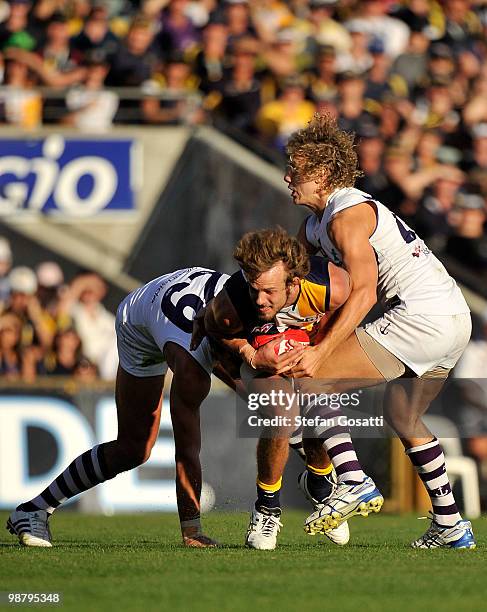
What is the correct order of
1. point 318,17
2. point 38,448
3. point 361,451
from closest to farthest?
1. point 361,451
2. point 38,448
3. point 318,17

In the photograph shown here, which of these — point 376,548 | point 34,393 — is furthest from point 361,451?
point 34,393

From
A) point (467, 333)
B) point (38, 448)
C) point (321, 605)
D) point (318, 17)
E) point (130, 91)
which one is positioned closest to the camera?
point (321, 605)

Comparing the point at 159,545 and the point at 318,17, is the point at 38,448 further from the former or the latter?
the point at 318,17

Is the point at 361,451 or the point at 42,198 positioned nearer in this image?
the point at 361,451

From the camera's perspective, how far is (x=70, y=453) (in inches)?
490

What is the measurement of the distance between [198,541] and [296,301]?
1.59m

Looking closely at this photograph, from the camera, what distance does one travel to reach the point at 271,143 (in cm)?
1603

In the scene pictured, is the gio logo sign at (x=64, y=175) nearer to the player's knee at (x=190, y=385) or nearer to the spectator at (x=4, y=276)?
the spectator at (x=4, y=276)

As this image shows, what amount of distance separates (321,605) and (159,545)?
2766 mm

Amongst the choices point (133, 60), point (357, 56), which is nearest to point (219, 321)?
point (133, 60)

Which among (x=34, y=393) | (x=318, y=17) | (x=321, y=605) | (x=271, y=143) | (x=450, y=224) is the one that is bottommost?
(x=321, y=605)

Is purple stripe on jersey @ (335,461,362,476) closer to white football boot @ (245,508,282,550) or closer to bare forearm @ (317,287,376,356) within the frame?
white football boot @ (245,508,282,550)

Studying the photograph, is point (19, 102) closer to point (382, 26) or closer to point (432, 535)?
point (382, 26)

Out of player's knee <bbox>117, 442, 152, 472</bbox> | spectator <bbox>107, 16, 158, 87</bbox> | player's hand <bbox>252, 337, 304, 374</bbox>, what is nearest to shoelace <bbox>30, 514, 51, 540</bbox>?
player's knee <bbox>117, 442, 152, 472</bbox>
